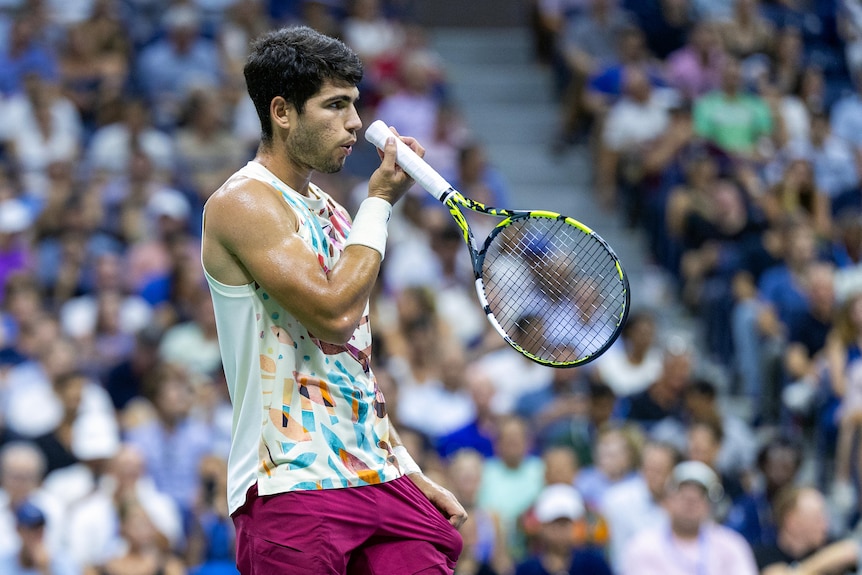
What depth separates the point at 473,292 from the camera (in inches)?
425

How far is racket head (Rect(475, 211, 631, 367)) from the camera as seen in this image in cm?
364

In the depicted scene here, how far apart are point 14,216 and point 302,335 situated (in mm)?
7694

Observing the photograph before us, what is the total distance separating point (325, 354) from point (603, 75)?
984 centimetres

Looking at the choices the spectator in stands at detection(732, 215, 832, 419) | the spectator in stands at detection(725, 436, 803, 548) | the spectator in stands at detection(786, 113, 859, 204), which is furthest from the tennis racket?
the spectator in stands at detection(786, 113, 859, 204)

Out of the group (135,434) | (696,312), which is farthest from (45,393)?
(696,312)

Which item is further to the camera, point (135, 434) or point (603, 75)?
point (603, 75)

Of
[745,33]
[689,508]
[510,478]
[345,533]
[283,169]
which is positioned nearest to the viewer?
[345,533]

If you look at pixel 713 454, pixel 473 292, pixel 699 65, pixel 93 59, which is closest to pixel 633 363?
pixel 713 454

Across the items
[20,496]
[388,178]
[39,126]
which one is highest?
[388,178]

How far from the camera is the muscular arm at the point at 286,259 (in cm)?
325

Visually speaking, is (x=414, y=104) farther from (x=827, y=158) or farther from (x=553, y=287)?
(x=553, y=287)

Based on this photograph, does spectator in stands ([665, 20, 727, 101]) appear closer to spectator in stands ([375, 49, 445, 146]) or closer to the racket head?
spectator in stands ([375, 49, 445, 146])

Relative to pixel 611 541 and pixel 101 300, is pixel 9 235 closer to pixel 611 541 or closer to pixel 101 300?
pixel 101 300

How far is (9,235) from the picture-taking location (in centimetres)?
1020
